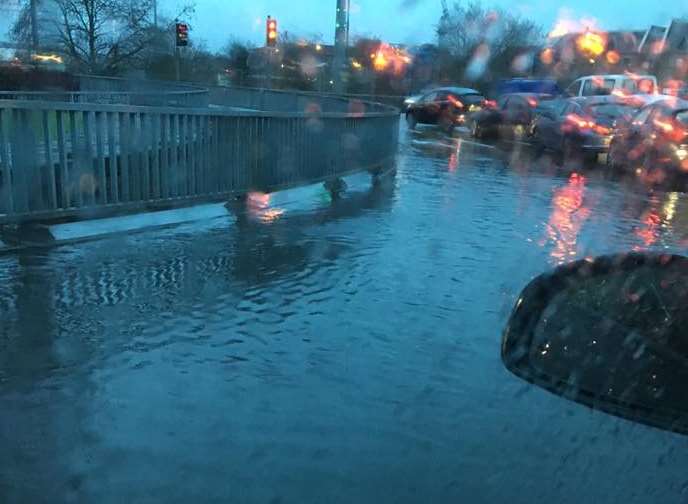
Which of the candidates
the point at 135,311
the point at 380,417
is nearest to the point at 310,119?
the point at 135,311

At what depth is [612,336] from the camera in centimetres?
256

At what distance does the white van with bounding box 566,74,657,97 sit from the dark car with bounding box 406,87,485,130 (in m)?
4.70

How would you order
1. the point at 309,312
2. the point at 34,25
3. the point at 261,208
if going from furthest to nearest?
1. the point at 34,25
2. the point at 261,208
3. the point at 309,312

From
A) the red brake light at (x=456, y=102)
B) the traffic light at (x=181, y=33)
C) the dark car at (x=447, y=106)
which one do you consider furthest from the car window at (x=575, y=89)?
the traffic light at (x=181, y=33)

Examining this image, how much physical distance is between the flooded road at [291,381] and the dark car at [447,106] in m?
21.1

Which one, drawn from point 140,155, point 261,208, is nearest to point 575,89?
point 261,208

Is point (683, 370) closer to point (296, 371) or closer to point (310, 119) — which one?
point (296, 371)

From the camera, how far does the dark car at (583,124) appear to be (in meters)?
16.7

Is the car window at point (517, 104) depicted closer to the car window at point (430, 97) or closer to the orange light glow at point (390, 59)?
the car window at point (430, 97)

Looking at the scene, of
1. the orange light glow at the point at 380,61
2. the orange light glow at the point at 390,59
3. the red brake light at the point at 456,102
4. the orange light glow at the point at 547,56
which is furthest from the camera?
the orange light glow at the point at 380,61

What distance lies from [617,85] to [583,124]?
267 inches

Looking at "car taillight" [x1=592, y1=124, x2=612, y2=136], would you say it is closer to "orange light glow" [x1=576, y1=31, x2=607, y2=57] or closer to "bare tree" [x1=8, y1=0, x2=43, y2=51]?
"orange light glow" [x1=576, y1=31, x2=607, y2=57]

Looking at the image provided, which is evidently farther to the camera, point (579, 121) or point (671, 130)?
point (579, 121)

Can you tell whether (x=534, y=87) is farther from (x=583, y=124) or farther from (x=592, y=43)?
(x=583, y=124)
